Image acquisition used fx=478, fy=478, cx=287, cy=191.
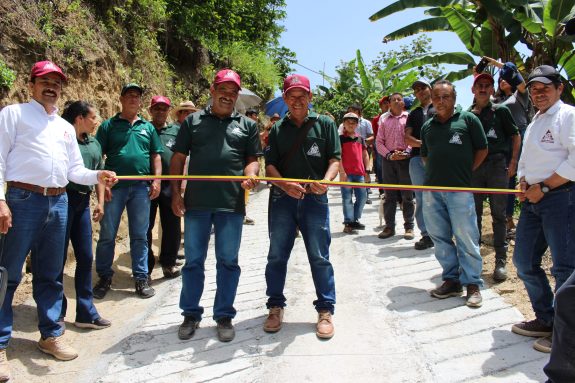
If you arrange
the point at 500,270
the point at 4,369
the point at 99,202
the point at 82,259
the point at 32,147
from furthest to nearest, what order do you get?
1. the point at 500,270
2. the point at 99,202
3. the point at 82,259
4. the point at 32,147
5. the point at 4,369

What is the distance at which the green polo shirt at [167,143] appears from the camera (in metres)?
5.93

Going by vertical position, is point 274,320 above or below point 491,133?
below

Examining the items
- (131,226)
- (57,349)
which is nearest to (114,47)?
(131,226)

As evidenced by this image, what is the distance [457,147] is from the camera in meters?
4.77

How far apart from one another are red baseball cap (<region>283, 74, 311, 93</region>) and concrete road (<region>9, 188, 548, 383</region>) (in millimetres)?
2125

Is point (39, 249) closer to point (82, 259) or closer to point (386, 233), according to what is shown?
point (82, 259)

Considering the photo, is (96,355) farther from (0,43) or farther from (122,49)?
(122,49)

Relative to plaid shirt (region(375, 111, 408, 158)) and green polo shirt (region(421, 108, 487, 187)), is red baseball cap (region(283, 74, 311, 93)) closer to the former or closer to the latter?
green polo shirt (region(421, 108, 487, 187))

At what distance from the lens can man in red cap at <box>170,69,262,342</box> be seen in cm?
409

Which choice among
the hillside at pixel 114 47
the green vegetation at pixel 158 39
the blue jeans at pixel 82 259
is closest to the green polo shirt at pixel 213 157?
the blue jeans at pixel 82 259

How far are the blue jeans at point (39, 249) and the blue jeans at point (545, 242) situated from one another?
3786mm

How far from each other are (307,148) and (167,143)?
2.44 metres

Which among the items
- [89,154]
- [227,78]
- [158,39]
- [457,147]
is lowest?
[457,147]

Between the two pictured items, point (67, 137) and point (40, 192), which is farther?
point (67, 137)
